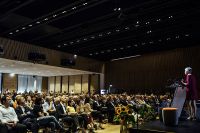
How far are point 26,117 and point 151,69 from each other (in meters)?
14.0

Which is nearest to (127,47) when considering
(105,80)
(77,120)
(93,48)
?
(93,48)

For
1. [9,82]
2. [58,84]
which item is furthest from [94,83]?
[9,82]

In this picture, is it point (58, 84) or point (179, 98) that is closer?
point (179, 98)

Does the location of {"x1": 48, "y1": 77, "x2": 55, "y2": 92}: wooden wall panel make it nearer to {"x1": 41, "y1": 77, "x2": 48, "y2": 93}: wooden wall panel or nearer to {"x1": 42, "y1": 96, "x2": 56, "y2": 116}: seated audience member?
{"x1": 41, "y1": 77, "x2": 48, "y2": 93}: wooden wall panel

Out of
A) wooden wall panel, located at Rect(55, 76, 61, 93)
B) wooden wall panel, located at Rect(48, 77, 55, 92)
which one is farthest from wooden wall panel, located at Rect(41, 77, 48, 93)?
wooden wall panel, located at Rect(55, 76, 61, 93)

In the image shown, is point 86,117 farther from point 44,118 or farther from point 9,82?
point 9,82

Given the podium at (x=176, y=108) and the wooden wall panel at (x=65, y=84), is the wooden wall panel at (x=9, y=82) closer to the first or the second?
the wooden wall panel at (x=65, y=84)

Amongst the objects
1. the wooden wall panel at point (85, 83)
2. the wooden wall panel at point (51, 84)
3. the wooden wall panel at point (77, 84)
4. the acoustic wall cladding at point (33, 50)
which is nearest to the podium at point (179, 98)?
the acoustic wall cladding at point (33, 50)

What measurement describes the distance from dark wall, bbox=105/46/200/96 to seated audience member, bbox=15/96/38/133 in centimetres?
1315

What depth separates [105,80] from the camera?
68.2 ft

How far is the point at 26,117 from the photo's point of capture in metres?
5.77

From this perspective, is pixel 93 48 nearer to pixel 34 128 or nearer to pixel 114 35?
pixel 114 35

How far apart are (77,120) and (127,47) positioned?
10.7 m

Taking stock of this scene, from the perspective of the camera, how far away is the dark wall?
17.2 metres
